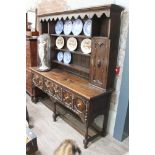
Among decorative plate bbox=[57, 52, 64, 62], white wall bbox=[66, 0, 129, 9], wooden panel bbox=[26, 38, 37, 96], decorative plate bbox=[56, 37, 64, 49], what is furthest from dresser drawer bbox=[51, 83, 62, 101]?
white wall bbox=[66, 0, 129, 9]

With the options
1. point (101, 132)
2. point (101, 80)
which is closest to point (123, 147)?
point (101, 132)

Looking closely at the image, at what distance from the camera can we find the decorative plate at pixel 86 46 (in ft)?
7.86

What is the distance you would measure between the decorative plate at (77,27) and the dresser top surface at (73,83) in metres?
0.70

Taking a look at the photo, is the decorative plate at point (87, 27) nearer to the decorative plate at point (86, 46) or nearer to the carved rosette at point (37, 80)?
the decorative plate at point (86, 46)

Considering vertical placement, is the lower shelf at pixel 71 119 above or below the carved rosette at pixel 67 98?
below

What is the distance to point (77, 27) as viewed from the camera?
2.51 metres

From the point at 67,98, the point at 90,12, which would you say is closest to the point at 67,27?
the point at 90,12

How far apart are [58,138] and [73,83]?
818 mm

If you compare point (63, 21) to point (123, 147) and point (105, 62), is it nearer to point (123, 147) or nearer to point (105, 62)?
point (105, 62)

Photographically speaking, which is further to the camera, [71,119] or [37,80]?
[37,80]

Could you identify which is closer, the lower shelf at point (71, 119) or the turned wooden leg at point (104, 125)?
the turned wooden leg at point (104, 125)

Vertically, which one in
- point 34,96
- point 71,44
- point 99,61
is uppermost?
point 71,44

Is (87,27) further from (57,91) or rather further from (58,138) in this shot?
(58,138)

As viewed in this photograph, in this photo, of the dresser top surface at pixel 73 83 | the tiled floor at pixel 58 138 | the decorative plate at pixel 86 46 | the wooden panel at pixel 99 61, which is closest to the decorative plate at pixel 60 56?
the dresser top surface at pixel 73 83
